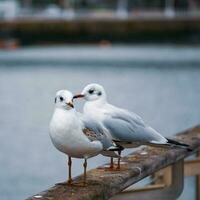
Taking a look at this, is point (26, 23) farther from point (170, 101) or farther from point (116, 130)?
point (116, 130)

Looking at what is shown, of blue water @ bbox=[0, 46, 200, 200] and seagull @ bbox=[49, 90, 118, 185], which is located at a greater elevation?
seagull @ bbox=[49, 90, 118, 185]

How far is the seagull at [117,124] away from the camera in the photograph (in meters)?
4.70

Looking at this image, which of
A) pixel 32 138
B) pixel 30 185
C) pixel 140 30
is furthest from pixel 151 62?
pixel 30 185

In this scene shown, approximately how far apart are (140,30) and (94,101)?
58957 mm

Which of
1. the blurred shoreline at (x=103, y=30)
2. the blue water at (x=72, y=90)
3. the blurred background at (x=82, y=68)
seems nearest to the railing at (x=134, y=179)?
the blurred background at (x=82, y=68)

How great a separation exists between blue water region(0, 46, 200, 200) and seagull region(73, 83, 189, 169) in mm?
3603

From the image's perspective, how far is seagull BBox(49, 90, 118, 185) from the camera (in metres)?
4.19

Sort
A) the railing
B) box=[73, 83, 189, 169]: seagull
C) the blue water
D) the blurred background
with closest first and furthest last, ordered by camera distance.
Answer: the railing, box=[73, 83, 189, 169]: seagull, the blue water, the blurred background

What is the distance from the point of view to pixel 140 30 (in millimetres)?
63469

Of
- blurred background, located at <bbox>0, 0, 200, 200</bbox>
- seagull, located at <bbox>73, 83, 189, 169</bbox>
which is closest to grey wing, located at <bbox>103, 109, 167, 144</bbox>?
seagull, located at <bbox>73, 83, 189, 169</bbox>

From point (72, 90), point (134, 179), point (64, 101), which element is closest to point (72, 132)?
point (64, 101)

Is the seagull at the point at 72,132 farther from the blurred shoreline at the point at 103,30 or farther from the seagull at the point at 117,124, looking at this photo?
the blurred shoreline at the point at 103,30

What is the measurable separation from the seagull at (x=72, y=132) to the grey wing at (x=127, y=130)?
0.29 meters

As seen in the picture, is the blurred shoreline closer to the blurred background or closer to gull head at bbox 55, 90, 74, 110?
the blurred background
